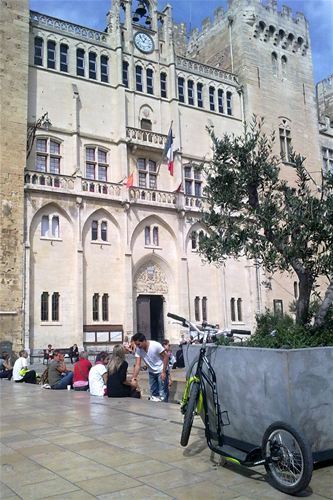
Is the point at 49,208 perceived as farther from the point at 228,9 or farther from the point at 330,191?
the point at 228,9

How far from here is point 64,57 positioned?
28938 mm

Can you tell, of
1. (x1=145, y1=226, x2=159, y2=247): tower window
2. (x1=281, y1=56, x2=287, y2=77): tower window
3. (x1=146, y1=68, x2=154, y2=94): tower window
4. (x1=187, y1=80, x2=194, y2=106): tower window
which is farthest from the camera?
(x1=281, y1=56, x2=287, y2=77): tower window

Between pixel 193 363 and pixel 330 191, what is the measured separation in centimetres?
379

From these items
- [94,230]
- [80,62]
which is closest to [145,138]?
[80,62]

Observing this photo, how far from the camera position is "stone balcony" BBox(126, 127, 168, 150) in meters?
29.6

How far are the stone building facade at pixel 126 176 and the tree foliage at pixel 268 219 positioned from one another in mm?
17982

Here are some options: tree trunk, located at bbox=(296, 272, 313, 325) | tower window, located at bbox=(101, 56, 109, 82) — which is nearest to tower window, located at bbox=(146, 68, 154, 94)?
tower window, located at bbox=(101, 56, 109, 82)

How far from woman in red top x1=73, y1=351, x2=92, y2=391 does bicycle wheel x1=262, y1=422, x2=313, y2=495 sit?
8.25m

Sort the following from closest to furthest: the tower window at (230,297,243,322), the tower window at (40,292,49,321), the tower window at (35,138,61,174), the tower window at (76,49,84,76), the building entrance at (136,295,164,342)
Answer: the tower window at (40,292,49,321)
the tower window at (35,138,61,174)
the building entrance at (136,295,164,342)
the tower window at (76,49,84,76)
the tower window at (230,297,243,322)

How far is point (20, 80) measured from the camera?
2642cm

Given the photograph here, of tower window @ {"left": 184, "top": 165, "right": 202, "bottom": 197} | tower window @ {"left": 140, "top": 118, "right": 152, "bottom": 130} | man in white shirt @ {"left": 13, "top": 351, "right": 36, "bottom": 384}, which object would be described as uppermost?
tower window @ {"left": 140, "top": 118, "right": 152, "bottom": 130}

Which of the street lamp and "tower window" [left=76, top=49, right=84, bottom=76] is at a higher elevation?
"tower window" [left=76, top=49, right=84, bottom=76]

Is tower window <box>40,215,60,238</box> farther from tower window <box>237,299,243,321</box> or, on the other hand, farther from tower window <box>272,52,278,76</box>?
tower window <box>272,52,278,76</box>

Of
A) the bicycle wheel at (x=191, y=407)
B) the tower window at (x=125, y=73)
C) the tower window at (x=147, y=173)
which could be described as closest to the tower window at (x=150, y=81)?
the tower window at (x=125, y=73)
